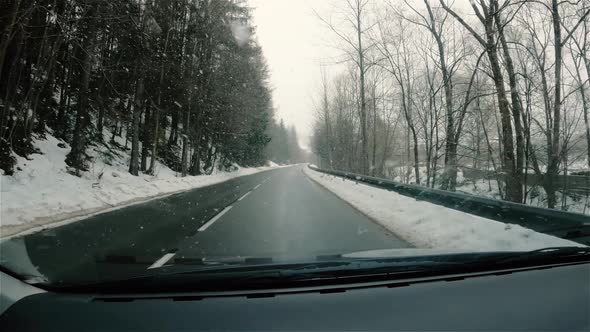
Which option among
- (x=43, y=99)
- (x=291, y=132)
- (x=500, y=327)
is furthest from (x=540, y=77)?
(x=291, y=132)

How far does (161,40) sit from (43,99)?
268 inches

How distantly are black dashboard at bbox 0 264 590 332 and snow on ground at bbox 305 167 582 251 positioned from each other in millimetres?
887

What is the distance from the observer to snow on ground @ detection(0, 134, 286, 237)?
21.2ft

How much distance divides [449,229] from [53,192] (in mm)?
9501

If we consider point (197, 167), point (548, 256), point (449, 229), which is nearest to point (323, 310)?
point (548, 256)

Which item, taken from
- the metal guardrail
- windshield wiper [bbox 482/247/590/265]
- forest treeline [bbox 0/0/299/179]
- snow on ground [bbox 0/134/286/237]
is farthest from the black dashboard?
forest treeline [bbox 0/0/299/179]

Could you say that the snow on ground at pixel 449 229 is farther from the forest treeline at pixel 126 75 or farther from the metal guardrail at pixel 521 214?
the forest treeline at pixel 126 75

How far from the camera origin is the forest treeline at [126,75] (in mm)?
10109

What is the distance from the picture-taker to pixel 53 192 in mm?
8391

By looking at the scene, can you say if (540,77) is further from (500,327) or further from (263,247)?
(500,327)

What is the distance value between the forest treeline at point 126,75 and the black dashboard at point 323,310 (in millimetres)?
9298

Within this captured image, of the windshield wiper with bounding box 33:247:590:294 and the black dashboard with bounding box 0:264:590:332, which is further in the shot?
the windshield wiper with bounding box 33:247:590:294

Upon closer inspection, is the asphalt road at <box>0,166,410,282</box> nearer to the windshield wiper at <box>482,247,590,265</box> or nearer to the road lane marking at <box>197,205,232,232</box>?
the road lane marking at <box>197,205,232,232</box>

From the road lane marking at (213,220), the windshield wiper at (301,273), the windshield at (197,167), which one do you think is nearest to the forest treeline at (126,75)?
the windshield at (197,167)
